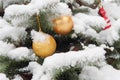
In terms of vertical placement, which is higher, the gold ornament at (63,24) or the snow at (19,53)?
the gold ornament at (63,24)

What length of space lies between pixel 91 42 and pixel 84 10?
181 mm

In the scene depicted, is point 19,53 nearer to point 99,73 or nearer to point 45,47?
point 45,47

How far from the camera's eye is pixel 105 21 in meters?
1.15

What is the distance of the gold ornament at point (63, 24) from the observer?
42.6 inches

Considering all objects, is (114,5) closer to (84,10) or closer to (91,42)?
(84,10)

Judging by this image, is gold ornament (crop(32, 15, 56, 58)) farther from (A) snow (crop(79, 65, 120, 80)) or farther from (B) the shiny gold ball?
(A) snow (crop(79, 65, 120, 80))

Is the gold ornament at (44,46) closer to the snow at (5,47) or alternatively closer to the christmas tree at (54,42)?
the christmas tree at (54,42)

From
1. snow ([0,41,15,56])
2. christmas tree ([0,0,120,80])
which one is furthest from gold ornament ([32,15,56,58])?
snow ([0,41,15,56])

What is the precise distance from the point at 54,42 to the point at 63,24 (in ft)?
0.23

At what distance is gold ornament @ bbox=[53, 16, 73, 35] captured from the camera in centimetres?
108

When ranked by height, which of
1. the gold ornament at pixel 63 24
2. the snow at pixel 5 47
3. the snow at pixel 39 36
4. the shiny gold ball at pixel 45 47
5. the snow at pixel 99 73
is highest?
the gold ornament at pixel 63 24

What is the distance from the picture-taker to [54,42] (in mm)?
1093

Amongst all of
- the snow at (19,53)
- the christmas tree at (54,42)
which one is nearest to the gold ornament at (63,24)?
the christmas tree at (54,42)

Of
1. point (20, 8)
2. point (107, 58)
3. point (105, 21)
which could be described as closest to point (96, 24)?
point (105, 21)
